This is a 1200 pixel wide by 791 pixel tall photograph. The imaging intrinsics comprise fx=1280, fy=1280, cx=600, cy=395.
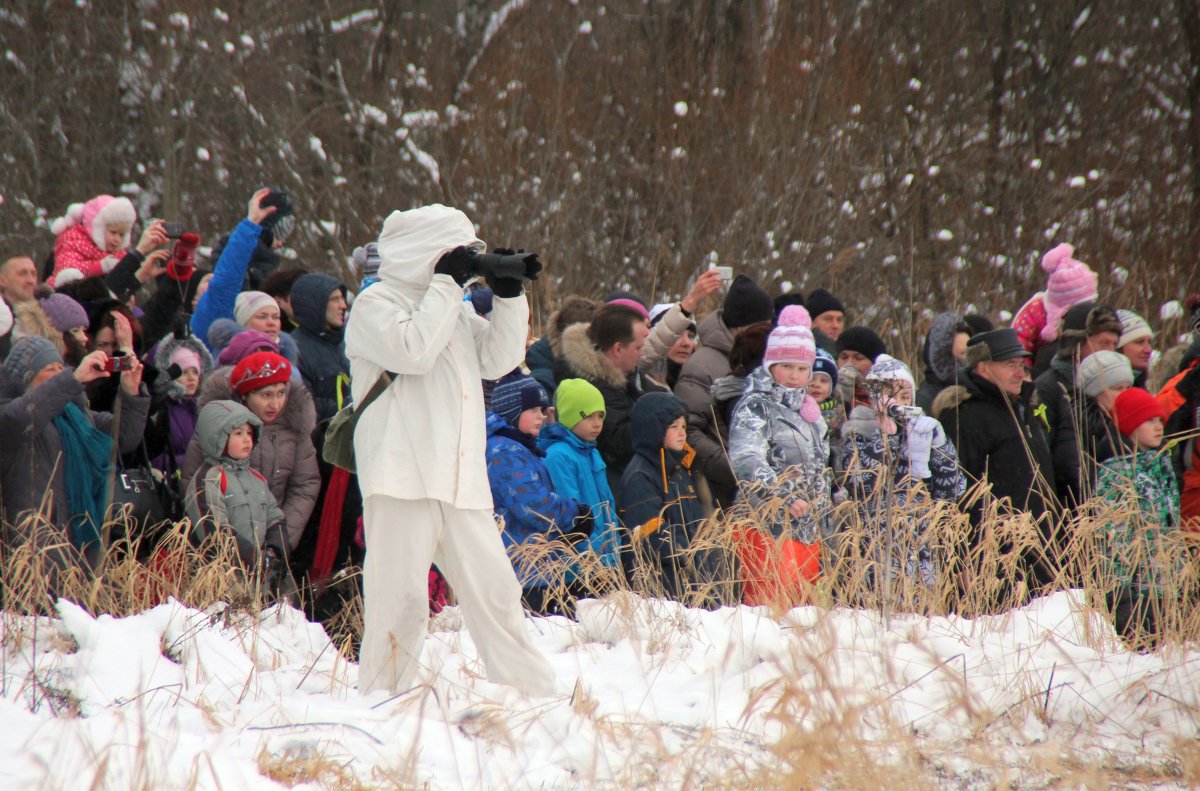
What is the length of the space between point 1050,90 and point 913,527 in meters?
13.0

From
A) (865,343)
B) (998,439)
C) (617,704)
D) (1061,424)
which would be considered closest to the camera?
(617,704)

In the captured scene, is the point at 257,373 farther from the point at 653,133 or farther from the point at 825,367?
the point at 653,133

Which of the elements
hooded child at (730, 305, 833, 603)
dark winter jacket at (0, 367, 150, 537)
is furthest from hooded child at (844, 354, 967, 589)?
dark winter jacket at (0, 367, 150, 537)

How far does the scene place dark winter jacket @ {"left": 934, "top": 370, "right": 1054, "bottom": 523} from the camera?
5930 millimetres

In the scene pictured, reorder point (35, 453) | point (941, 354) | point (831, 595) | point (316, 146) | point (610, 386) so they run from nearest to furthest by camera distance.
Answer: point (35, 453) < point (831, 595) < point (610, 386) < point (941, 354) < point (316, 146)

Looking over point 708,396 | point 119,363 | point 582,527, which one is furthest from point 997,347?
point 119,363

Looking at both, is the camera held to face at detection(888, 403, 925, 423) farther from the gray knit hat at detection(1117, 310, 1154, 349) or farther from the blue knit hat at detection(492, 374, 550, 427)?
the gray knit hat at detection(1117, 310, 1154, 349)

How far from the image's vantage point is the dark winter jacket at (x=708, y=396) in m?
5.81

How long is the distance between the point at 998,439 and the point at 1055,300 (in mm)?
2372

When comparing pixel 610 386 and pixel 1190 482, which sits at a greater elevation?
pixel 610 386

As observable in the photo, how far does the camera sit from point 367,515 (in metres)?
4.19

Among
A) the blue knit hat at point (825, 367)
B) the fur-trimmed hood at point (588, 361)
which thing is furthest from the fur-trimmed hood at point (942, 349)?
the fur-trimmed hood at point (588, 361)

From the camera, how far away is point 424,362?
407 centimetres

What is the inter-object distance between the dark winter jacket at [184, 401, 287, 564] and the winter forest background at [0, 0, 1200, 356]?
319 inches
